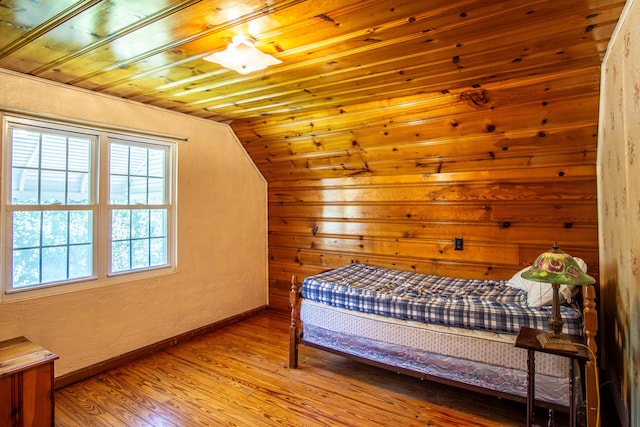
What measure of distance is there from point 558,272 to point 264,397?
6.79 feet

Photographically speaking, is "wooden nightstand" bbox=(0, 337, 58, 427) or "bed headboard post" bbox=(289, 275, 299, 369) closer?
"wooden nightstand" bbox=(0, 337, 58, 427)

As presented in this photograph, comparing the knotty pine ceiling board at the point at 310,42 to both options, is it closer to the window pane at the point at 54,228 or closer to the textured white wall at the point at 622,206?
the textured white wall at the point at 622,206

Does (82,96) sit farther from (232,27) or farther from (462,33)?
→ (462,33)

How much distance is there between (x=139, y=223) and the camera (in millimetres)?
3338

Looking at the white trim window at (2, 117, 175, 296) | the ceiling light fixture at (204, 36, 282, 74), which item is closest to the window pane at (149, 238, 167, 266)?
the white trim window at (2, 117, 175, 296)

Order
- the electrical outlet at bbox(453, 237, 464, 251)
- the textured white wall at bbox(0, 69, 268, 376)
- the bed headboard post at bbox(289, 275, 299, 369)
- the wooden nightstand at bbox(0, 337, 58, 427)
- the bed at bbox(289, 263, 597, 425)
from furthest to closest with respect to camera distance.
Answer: the electrical outlet at bbox(453, 237, 464, 251)
the bed headboard post at bbox(289, 275, 299, 369)
the textured white wall at bbox(0, 69, 268, 376)
the bed at bbox(289, 263, 597, 425)
the wooden nightstand at bbox(0, 337, 58, 427)

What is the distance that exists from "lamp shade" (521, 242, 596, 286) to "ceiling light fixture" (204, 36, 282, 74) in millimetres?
1879

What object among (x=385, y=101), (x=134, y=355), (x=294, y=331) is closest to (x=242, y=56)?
(x=385, y=101)

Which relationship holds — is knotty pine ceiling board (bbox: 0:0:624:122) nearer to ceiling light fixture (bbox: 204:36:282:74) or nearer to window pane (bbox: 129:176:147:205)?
ceiling light fixture (bbox: 204:36:282:74)

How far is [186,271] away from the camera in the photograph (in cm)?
367

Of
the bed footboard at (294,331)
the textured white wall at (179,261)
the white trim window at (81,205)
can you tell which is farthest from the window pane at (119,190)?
the bed footboard at (294,331)

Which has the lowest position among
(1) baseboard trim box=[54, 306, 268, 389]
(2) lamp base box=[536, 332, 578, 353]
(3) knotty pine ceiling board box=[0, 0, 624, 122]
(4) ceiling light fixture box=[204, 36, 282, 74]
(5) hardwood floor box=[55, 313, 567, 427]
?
(5) hardwood floor box=[55, 313, 567, 427]

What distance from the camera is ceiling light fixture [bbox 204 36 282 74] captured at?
1.99 meters

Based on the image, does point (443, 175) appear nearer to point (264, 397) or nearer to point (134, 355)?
point (264, 397)
